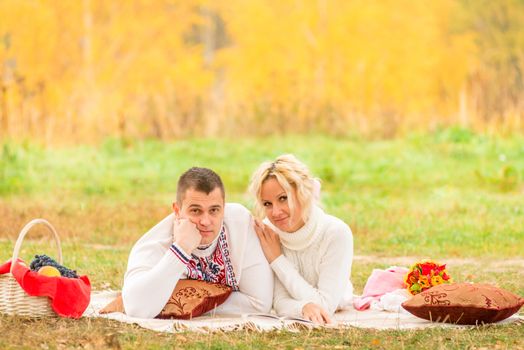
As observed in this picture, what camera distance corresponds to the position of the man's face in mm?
6020

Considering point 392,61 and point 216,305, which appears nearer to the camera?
point 216,305

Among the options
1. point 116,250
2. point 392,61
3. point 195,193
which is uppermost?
point 392,61

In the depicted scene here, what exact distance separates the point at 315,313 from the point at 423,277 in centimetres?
111

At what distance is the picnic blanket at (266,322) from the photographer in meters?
5.90

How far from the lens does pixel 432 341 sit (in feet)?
18.5

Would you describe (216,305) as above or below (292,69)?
below

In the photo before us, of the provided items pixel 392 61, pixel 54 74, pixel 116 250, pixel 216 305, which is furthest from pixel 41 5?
pixel 216 305

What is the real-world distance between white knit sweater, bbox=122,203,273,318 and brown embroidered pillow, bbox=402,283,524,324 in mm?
952

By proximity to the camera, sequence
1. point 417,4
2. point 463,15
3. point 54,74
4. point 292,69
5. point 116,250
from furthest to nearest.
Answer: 1. point 463,15
2. point 417,4
3. point 292,69
4. point 54,74
5. point 116,250

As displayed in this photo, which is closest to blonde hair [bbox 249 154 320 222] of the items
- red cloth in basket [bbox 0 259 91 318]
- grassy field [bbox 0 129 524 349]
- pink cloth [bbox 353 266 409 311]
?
grassy field [bbox 0 129 524 349]

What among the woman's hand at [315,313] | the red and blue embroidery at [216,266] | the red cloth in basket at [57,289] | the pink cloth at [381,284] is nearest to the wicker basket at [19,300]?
the red cloth in basket at [57,289]

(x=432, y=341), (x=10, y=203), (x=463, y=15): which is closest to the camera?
(x=432, y=341)

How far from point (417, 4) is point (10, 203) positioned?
20.3 m

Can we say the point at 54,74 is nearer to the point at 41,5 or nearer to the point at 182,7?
the point at 41,5
